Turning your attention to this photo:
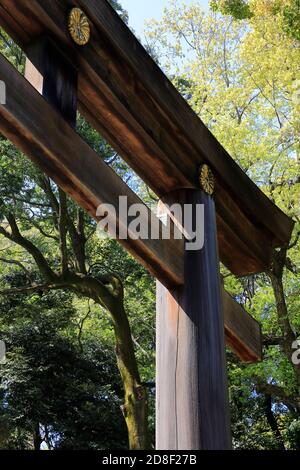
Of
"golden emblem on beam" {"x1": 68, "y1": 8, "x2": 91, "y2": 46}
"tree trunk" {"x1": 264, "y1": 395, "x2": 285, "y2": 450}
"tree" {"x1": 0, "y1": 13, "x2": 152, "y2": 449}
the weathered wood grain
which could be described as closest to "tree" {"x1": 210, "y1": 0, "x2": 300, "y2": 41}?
"tree" {"x1": 0, "y1": 13, "x2": 152, "y2": 449}

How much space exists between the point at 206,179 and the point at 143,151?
1.57 ft

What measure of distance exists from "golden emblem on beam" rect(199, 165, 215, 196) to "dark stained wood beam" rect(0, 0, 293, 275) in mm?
37

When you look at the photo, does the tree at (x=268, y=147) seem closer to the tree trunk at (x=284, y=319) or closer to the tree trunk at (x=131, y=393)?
the tree trunk at (x=284, y=319)

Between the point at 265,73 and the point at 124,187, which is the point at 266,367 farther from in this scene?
the point at 124,187

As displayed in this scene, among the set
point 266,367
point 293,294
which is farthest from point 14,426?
point 293,294

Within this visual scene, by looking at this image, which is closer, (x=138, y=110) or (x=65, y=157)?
(x=65, y=157)

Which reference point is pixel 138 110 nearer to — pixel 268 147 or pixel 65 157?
pixel 65 157

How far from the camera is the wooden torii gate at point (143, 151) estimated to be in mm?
2100

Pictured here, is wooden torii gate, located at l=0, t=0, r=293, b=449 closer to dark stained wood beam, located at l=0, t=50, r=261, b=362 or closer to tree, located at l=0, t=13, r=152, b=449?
dark stained wood beam, located at l=0, t=50, r=261, b=362

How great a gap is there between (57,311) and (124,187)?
10518mm

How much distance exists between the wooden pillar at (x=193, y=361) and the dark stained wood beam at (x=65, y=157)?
0.12 metres

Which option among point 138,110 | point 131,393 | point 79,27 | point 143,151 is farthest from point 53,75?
point 131,393

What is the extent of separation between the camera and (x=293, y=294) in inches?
402

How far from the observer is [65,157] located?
210 cm
